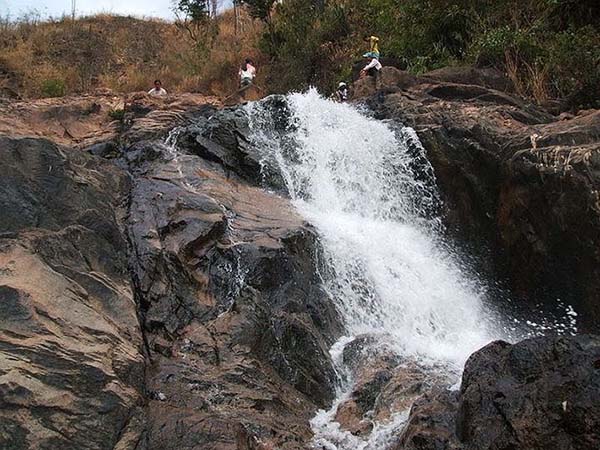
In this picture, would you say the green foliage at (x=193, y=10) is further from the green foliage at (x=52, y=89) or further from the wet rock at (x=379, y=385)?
the wet rock at (x=379, y=385)

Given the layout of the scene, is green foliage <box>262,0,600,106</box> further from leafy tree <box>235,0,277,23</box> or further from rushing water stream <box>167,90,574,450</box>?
rushing water stream <box>167,90,574,450</box>

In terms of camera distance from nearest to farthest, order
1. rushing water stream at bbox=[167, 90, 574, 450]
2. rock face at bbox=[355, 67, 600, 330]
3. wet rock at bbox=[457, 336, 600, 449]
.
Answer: wet rock at bbox=[457, 336, 600, 449]
rushing water stream at bbox=[167, 90, 574, 450]
rock face at bbox=[355, 67, 600, 330]

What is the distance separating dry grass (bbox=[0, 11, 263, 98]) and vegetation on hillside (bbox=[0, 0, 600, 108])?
0.04 metres

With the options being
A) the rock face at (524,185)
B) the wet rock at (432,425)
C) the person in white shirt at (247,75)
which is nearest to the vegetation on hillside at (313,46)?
the person in white shirt at (247,75)

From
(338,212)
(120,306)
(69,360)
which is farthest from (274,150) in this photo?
(69,360)

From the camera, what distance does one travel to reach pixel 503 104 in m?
9.74

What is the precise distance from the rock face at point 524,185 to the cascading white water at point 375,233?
17.9 inches

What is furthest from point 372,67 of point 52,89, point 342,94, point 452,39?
point 52,89

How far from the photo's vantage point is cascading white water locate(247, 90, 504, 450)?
6676 mm

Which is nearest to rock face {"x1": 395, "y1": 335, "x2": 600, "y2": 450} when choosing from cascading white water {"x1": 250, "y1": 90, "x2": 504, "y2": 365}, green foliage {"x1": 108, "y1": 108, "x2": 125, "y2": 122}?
cascading white water {"x1": 250, "y1": 90, "x2": 504, "y2": 365}

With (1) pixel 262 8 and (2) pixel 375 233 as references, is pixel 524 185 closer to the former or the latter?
(2) pixel 375 233

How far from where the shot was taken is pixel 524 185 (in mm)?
7906

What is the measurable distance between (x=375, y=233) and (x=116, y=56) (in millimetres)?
14441

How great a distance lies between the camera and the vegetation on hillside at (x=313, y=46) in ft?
35.7
